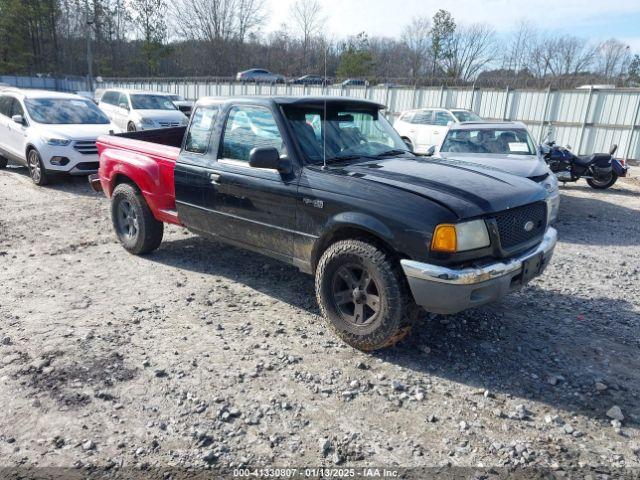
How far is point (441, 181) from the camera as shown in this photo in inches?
143

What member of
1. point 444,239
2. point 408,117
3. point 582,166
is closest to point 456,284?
point 444,239

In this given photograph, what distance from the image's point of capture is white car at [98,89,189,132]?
1497 centimetres

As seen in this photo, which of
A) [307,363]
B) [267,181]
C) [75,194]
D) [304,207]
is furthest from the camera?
[75,194]

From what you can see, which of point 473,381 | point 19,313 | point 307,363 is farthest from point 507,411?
point 19,313

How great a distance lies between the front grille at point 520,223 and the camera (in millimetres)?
3430

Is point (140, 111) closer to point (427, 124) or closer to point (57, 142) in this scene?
point (57, 142)

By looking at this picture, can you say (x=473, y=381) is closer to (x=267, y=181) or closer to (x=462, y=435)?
(x=462, y=435)

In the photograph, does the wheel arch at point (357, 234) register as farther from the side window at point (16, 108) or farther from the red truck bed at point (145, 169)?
the side window at point (16, 108)

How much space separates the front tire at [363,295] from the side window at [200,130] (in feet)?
6.31

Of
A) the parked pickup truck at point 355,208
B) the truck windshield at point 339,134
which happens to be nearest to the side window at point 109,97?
the parked pickup truck at point 355,208

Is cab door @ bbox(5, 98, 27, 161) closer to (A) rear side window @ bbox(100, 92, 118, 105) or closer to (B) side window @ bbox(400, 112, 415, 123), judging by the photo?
(A) rear side window @ bbox(100, 92, 118, 105)

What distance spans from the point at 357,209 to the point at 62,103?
1003 cm

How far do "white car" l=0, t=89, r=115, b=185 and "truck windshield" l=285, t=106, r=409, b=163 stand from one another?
23.6 feet

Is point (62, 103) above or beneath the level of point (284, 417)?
above
